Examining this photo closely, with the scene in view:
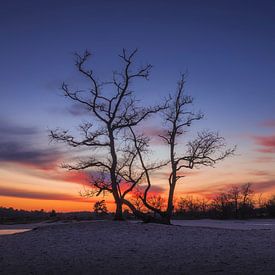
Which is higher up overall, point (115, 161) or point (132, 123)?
point (132, 123)

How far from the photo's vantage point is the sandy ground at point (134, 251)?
1184 cm

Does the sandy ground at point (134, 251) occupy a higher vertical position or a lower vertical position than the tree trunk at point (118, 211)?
lower

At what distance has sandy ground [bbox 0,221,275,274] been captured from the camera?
11.8 meters

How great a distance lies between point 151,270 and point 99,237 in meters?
7.63

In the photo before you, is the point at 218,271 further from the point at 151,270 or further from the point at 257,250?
the point at 257,250

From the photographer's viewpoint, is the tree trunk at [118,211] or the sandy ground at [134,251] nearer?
the sandy ground at [134,251]

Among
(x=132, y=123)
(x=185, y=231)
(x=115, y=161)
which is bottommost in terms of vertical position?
(x=185, y=231)

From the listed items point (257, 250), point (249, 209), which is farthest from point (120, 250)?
point (249, 209)

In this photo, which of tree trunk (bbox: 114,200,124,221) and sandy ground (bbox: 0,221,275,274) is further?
tree trunk (bbox: 114,200,124,221)

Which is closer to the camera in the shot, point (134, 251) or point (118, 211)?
point (134, 251)

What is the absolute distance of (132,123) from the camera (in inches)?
1008

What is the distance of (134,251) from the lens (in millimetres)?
15383

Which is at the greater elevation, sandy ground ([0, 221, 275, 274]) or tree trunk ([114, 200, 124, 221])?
tree trunk ([114, 200, 124, 221])

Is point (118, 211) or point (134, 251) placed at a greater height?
point (118, 211)
